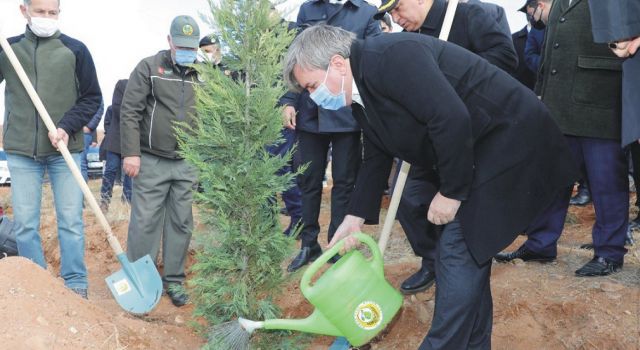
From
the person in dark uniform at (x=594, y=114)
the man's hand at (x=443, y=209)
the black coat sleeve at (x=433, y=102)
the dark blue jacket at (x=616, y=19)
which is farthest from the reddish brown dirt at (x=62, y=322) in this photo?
the dark blue jacket at (x=616, y=19)

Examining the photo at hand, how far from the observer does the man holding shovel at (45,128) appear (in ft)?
13.9

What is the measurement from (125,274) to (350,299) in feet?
8.05

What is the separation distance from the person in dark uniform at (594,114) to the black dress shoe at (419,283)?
914 millimetres

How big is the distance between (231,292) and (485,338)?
55.3 inches

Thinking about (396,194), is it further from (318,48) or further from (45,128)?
(45,128)

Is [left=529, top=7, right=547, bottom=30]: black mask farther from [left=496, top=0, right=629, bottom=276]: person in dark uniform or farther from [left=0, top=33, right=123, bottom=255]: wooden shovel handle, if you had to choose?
[left=0, top=33, right=123, bottom=255]: wooden shovel handle

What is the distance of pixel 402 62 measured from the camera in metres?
2.31

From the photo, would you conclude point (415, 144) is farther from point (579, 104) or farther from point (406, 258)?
point (406, 258)

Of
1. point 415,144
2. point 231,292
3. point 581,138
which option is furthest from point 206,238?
point 581,138

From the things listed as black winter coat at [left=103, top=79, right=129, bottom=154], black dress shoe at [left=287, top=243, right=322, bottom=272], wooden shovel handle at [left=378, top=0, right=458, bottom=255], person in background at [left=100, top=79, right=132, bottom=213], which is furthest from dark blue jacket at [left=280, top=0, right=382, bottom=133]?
person in background at [left=100, top=79, right=132, bottom=213]

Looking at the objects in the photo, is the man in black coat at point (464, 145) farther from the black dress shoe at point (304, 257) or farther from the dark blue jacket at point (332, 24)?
the black dress shoe at point (304, 257)

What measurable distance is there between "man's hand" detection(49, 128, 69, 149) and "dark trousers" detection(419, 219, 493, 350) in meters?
2.97

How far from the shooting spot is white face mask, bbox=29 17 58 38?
4227 millimetres

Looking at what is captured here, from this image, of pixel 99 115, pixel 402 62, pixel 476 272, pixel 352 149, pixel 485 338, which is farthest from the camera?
pixel 99 115
